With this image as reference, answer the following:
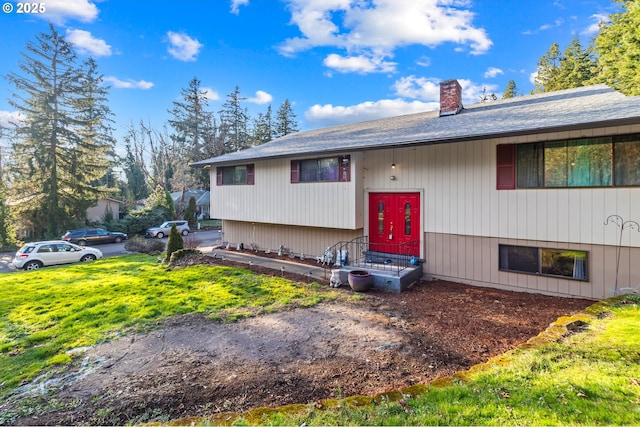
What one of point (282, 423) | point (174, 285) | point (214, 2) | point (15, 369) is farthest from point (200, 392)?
point (214, 2)

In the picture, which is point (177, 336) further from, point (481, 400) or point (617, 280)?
point (617, 280)

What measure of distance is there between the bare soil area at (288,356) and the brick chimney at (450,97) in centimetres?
716

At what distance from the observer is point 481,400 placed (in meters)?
2.95

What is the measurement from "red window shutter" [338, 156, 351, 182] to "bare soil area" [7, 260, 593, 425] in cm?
460

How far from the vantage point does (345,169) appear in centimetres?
1016

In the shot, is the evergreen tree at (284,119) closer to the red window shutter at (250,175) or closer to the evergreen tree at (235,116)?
the evergreen tree at (235,116)

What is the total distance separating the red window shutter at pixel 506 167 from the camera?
7.73 metres

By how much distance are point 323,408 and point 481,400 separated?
1614 mm

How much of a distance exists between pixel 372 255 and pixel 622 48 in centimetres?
749

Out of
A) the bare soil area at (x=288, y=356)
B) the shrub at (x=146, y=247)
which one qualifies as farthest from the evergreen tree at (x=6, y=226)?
the bare soil area at (x=288, y=356)

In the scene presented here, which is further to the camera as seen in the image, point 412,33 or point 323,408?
point 412,33

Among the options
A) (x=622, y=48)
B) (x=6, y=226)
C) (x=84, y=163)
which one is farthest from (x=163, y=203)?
(x=622, y=48)

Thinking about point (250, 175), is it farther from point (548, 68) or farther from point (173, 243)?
point (548, 68)

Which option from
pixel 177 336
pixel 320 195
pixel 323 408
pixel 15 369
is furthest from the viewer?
pixel 320 195
